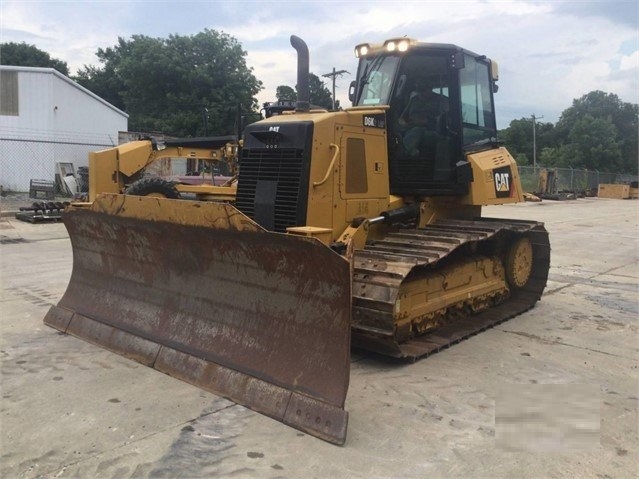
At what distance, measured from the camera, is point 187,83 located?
125 ft

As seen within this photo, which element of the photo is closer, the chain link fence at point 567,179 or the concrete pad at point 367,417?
the concrete pad at point 367,417

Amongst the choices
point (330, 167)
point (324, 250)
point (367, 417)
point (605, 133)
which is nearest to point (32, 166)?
point (330, 167)

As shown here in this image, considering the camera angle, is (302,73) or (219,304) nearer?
(219,304)

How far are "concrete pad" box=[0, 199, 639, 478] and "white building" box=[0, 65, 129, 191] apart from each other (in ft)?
61.6

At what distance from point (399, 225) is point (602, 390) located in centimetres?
254

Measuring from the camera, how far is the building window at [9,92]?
23.5 metres

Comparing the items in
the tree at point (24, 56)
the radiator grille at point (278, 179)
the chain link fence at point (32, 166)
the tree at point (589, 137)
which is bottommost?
the radiator grille at point (278, 179)

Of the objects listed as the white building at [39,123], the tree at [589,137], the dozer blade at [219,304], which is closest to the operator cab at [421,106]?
the dozer blade at [219,304]

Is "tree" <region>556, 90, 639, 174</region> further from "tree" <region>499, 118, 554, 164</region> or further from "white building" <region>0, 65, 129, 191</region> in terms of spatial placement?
"white building" <region>0, 65, 129, 191</region>

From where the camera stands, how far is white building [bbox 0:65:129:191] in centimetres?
2253

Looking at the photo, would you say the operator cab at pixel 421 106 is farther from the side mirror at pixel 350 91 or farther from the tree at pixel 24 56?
the tree at pixel 24 56

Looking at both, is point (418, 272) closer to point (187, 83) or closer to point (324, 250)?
point (324, 250)

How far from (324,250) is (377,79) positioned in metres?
2.94

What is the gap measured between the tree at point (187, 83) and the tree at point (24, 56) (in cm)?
1193
